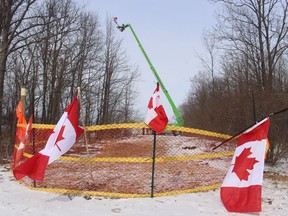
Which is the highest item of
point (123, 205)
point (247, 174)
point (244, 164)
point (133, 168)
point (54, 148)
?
point (54, 148)

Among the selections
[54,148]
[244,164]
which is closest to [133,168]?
[54,148]

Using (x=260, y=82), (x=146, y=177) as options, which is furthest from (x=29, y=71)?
(x=146, y=177)

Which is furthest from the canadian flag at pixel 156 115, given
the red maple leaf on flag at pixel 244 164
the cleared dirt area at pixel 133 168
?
the red maple leaf on flag at pixel 244 164

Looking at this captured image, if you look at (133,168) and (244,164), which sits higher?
(244,164)

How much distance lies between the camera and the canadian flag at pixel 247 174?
6285mm

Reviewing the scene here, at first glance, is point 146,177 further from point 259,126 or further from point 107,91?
point 107,91

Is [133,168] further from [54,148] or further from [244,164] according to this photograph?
[244,164]

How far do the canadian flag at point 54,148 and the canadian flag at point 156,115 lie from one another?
155cm

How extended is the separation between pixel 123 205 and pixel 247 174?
2.41 m

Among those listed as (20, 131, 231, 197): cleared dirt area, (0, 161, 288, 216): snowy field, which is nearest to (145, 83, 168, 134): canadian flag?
(20, 131, 231, 197): cleared dirt area

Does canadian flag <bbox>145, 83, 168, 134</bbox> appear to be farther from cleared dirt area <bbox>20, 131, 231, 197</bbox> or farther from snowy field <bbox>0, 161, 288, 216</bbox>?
snowy field <bbox>0, 161, 288, 216</bbox>

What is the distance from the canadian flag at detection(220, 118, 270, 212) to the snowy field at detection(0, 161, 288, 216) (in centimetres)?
24

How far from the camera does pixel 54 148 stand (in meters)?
7.04

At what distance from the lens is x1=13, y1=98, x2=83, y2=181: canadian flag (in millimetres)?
A: 6867
